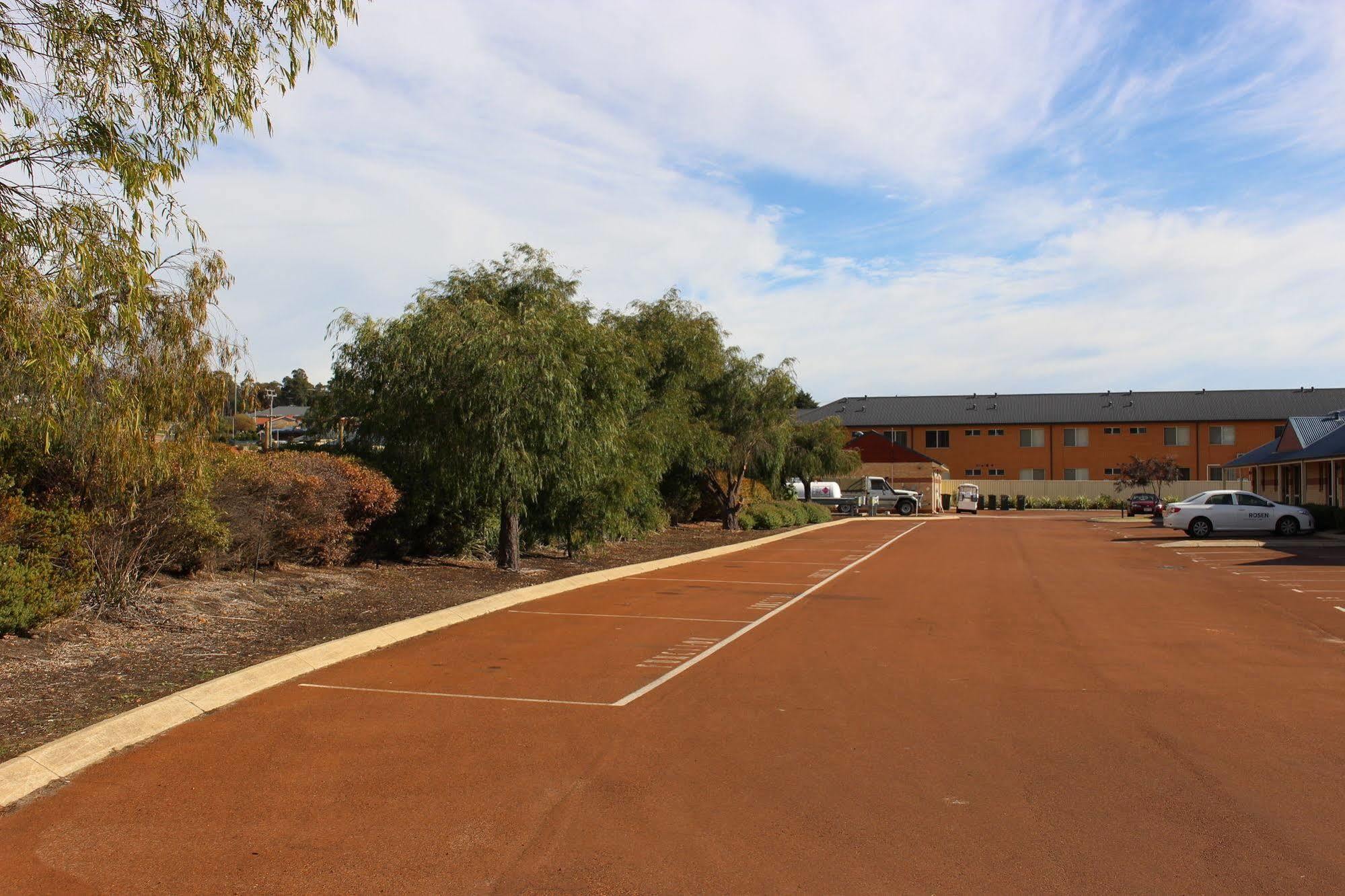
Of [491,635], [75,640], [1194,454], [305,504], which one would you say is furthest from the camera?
[1194,454]

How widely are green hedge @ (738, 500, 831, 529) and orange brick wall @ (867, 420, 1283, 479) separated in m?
42.1

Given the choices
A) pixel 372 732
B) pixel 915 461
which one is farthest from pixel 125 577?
pixel 915 461

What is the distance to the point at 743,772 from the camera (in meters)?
6.73

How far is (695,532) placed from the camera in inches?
1382

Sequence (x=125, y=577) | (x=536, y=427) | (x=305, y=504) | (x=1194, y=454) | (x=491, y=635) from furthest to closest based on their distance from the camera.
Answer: (x=1194, y=454)
(x=536, y=427)
(x=305, y=504)
(x=491, y=635)
(x=125, y=577)

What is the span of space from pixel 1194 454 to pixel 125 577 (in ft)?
270

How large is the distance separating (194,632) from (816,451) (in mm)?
37486

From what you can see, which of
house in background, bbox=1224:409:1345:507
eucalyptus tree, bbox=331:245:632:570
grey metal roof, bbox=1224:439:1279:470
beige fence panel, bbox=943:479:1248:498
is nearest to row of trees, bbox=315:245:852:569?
eucalyptus tree, bbox=331:245:632:570

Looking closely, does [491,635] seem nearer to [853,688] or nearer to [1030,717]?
[853,688]

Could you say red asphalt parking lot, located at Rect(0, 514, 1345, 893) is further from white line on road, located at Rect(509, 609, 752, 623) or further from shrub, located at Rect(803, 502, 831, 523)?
shrub, located at Rect(803, 502, 831, 523)

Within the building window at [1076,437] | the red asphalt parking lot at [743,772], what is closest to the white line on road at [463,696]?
the red asphalt parking lot at [743,772]

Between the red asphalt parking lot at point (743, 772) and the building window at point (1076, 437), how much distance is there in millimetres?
73831

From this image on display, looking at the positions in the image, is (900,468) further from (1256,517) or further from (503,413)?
(503,413)

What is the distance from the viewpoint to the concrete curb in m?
6.46
